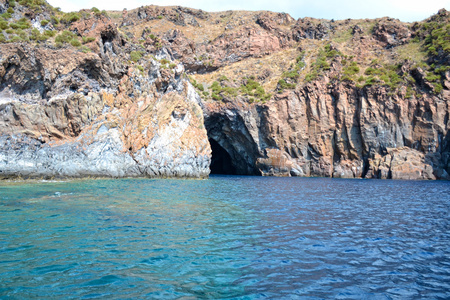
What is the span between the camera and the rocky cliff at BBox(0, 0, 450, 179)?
92.1 feet

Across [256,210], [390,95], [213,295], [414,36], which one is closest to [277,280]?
[213,295]

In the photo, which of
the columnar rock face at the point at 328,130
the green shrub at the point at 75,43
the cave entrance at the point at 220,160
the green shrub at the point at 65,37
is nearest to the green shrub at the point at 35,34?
the green shrub at the point at 65,37

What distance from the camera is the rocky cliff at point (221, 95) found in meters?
28.1

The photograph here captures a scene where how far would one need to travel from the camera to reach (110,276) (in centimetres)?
539

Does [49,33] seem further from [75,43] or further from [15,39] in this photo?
[15,39]

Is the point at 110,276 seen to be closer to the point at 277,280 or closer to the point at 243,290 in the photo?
the point at 243,290

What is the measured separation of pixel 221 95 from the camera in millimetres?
48906

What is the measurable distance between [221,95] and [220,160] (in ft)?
59.8

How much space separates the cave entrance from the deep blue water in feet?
157

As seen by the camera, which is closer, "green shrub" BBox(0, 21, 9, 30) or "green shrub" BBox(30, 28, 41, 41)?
"green shrub" BBox(0, 21, 9, 30)

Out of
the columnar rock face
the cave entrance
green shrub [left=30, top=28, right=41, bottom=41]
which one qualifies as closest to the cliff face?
green shrub [left=30, top=28, right=41, bottom=41]

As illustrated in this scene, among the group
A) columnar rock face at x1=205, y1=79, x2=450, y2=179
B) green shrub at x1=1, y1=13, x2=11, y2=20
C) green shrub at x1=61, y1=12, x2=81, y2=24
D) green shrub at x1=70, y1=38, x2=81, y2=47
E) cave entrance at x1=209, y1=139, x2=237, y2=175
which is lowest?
cave entrance at x1=209, y1=139, x2=237, y2=175

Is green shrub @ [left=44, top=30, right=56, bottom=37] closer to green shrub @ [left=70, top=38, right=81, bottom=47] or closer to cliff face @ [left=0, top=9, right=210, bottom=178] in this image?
green shrub @ [left=70, top=38, right=81, bottom=47]

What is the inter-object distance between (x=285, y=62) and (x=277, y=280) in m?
56.8
